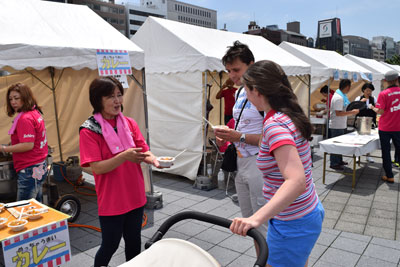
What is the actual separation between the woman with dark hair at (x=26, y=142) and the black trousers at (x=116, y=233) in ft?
5.56

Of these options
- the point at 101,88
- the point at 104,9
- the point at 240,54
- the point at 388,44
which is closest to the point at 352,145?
the point at 240,54

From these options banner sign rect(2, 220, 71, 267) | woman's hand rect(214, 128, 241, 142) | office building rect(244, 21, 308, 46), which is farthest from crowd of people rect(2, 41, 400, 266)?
office building rect(244, 21, 308, 46)

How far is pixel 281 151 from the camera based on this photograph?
138 centimetres

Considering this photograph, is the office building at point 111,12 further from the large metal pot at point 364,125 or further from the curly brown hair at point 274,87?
the curly brown hair at point 274,87

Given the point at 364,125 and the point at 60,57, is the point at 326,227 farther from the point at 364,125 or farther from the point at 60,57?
the point at 60,57

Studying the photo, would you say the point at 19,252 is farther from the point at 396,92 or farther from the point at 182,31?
the point at 396,92

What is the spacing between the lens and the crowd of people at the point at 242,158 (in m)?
1.45

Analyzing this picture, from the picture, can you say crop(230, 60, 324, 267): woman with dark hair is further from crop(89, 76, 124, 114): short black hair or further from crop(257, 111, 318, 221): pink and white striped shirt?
crop(89, 76, 124, 114): short black hair

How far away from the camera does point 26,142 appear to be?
11.1ft

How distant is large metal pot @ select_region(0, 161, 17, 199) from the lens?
378 cm

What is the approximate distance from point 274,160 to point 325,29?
4009 inches

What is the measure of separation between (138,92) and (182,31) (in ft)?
7.15

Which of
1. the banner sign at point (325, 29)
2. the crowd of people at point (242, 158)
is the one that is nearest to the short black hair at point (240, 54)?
the crowd of people at point (242, 158)

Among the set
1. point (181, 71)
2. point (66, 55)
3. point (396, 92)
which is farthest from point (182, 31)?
point (396, 92)
